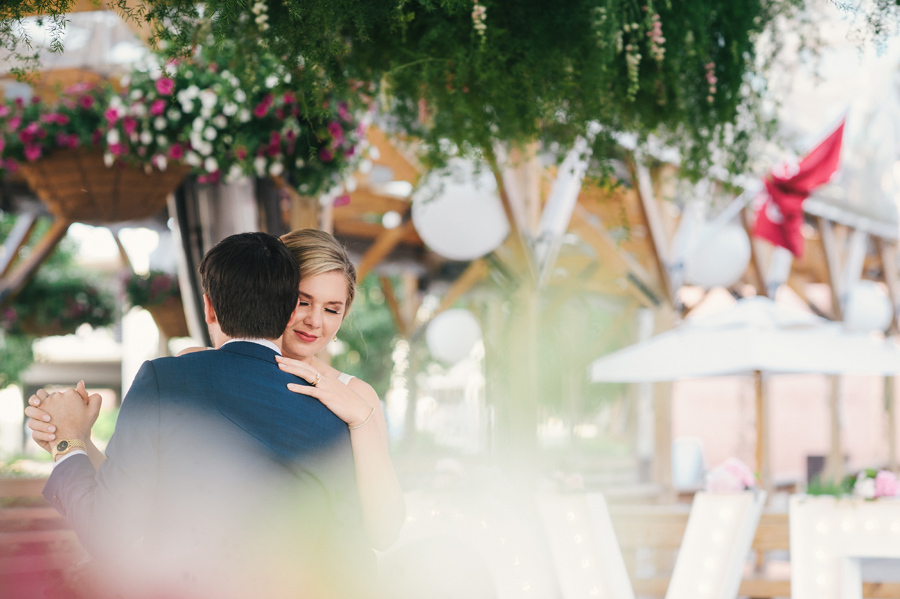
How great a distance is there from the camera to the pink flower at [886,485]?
3489 mm

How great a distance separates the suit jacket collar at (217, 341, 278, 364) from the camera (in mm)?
1261

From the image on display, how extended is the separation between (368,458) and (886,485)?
2976 millimetres

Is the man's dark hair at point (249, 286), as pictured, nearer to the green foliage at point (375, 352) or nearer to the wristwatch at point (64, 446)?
the wristwatch at point (64, 446)

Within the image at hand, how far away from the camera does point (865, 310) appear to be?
7.70 metres

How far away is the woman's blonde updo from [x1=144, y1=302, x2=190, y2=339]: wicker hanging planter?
3.89 m

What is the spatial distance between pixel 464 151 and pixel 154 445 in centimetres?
146

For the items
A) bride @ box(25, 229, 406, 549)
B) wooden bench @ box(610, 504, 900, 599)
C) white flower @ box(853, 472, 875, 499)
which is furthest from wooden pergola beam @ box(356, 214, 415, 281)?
bride @ box(25, 229, 406, 549)

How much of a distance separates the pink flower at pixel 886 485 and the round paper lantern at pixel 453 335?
4262 millimetres

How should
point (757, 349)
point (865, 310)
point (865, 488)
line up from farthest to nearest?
point (865, 310) → point (757, 349) → point (865, 488)

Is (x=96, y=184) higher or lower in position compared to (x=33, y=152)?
lower

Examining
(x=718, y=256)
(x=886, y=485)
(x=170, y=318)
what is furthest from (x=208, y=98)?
(x=718, y=256)

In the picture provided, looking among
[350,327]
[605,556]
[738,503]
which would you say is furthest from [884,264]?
[350,327]

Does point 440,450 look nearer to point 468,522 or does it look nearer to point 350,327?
point 468,522

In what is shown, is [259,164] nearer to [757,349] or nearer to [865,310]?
[757,349]
